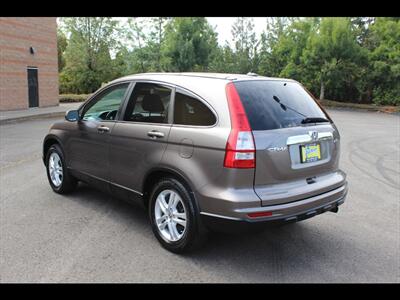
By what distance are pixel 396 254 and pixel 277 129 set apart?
5.90ft

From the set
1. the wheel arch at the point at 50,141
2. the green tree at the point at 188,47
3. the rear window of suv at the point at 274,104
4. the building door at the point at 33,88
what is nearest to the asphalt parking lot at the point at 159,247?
the wheel arch at the point at 50,141

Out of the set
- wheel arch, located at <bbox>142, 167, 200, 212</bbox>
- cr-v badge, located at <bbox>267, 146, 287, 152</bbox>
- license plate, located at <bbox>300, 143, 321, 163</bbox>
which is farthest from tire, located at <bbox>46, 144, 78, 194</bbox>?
license plate, located at <bbox>300, 143, 321, 163</bbox>

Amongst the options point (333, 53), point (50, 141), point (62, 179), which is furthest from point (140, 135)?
point (333, 53)

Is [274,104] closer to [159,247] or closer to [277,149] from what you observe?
[277,149]

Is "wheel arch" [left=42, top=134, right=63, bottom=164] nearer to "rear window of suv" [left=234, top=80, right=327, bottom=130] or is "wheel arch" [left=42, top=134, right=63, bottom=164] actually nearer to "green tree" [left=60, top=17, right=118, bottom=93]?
"rear window of suv" [left=234, top=80, right=327, bottom=130]

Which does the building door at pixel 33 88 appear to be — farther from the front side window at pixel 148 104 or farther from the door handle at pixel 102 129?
the front side window at pixel 148 104

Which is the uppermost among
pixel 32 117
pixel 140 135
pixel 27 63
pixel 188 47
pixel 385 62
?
pixel 188 47

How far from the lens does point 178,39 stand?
29.4m

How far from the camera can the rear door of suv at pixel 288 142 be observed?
3303 millimetres

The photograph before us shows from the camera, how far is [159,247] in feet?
12.8

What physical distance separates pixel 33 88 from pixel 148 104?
18.3m

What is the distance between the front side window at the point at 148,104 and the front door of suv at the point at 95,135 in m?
0.21
